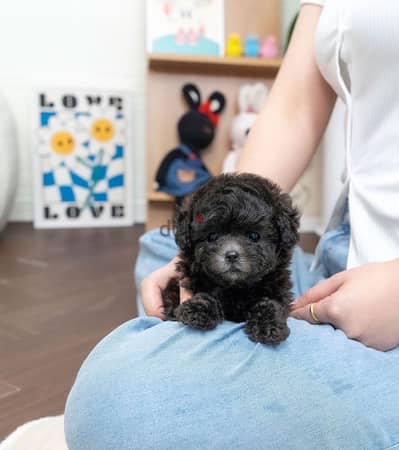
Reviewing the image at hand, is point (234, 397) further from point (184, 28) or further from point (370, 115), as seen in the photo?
point (184, 28)

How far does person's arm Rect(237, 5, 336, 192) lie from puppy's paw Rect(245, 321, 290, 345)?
0.44m

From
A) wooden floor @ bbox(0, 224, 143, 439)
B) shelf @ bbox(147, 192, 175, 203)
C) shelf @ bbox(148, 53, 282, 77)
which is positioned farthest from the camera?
shelf @ bbox(147, 192, 175, 203)

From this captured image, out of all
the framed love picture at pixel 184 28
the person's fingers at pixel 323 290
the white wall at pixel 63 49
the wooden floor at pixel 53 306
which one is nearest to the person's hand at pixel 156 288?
the person's fingers at pixel 323 290

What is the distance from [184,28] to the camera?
3068mm

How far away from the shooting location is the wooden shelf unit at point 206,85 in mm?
3098

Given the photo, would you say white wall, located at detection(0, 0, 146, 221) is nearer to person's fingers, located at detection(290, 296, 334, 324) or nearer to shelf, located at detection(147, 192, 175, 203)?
shelf, located at detection(147, 192, 175, 203)

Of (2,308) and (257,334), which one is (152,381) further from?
(2,308)

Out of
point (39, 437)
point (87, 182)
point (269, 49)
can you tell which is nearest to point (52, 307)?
point (39, 437)

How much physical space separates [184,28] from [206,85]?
0.35 m

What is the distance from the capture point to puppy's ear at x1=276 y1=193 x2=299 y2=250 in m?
0.78

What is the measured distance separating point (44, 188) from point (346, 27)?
2.68 m

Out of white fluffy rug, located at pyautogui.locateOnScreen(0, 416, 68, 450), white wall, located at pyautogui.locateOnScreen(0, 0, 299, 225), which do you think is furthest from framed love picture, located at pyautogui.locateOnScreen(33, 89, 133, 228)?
white fluffy rug, located at pyautogui.locateOnScreen(0, 416, 68, 450)

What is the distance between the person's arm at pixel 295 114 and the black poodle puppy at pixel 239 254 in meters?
0.31

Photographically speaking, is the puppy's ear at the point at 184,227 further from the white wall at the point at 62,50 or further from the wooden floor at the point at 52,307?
the white wall at the point at 62,50
